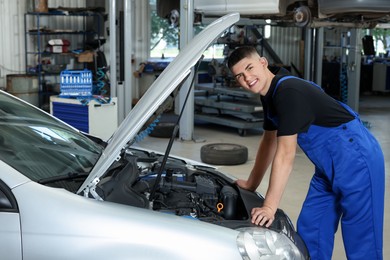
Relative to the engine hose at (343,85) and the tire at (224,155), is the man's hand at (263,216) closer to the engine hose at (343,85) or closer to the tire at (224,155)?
the tire at (224,155)

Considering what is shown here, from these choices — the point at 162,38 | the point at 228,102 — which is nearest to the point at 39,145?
the point at 228,102

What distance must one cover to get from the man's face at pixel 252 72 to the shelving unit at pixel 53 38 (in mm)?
8260

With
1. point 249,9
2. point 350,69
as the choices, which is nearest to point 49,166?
point 249,9

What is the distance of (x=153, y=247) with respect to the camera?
6.35 feet

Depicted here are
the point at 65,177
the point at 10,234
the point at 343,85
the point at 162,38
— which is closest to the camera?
the point at 10,234

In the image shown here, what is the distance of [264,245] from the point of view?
6.95 ft

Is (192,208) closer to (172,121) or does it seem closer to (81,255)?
(81,255)

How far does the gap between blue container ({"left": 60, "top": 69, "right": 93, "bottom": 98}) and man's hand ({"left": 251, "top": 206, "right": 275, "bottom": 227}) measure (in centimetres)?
439

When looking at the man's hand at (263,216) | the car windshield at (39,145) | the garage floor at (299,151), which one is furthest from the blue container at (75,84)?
the man's hand at (263,216)

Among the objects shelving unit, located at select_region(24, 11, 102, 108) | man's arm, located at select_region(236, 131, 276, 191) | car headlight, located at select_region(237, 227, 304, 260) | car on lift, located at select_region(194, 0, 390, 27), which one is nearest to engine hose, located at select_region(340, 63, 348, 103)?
car on lift, located at select_region(194, 0, 390, 27)

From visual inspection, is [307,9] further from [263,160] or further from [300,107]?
[300,107]

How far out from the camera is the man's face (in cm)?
255

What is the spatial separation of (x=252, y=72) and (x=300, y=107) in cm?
27

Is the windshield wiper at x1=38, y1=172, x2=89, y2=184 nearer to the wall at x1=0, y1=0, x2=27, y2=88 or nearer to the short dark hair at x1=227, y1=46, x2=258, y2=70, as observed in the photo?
the short dark hair at x1=227, y1=46, x2=258, y2=70
